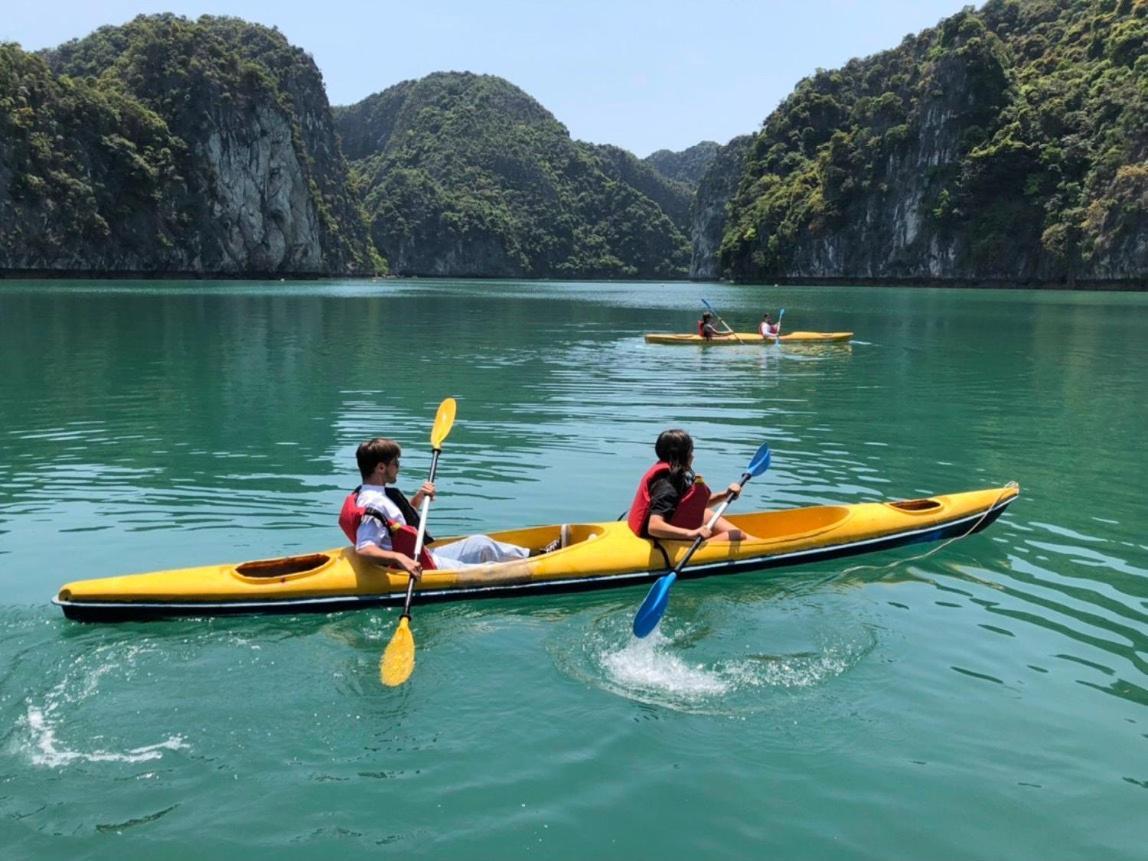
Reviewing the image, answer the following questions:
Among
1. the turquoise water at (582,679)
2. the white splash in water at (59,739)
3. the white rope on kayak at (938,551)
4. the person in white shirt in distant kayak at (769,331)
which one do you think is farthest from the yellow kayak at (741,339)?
the white splash in water at (59,739)

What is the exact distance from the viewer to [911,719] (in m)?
5.10

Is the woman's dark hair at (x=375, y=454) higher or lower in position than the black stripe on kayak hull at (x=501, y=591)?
higher

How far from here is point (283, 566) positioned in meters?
6.64

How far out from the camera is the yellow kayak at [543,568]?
6.19 meters

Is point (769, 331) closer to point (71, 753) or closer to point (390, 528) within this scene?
point (390, 528)

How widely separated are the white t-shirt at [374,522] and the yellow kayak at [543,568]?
0.16 meters

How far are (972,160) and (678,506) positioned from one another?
99.1 metres

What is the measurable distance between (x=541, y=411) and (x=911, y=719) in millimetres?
10831

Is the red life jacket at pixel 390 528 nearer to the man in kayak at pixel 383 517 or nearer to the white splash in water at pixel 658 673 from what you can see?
the man in kayak at pixel 383 517

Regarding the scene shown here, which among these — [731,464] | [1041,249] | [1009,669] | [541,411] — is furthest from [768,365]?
[1041,249]

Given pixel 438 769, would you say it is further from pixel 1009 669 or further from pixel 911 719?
pixel 1009 669

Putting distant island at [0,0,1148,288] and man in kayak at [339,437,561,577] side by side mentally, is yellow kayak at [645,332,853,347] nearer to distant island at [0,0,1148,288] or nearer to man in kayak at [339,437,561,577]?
man in kayak at [339,437,561,577]

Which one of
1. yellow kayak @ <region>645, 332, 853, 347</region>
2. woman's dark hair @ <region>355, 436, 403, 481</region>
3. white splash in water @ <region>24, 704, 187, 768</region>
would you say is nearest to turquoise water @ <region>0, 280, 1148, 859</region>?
white splash in water @ <region>24, 704, 187, 768</region>

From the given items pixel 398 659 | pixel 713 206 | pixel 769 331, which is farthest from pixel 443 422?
pixel 713 206
